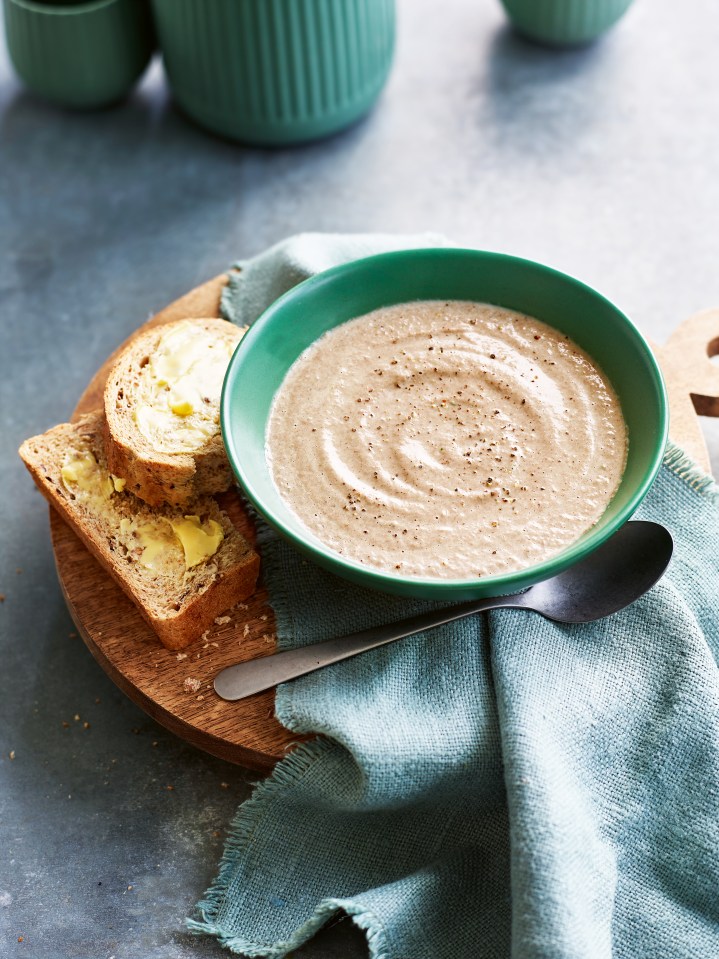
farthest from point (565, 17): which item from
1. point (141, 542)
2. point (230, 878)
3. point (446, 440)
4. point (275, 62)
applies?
point (230, 878)

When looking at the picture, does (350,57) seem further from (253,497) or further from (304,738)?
(304,738)

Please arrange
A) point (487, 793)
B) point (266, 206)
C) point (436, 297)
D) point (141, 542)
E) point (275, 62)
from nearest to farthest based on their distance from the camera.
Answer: point (487, 793) < point (141, 542) < point (436, 297) < point (275, 62) < point (266, 206)

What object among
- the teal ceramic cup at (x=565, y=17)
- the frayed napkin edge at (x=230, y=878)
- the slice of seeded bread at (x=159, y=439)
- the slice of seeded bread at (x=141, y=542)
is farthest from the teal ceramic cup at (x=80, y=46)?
the frayed napkin edge at (x=230, y=878)

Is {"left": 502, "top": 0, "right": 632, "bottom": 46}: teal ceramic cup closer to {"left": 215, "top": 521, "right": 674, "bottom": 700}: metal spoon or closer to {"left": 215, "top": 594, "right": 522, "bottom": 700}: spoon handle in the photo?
{"left": 215, "top": 521, "right": 674, "bottom": 700}: metal spoon

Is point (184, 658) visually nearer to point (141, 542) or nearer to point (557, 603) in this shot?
point (141, 542)

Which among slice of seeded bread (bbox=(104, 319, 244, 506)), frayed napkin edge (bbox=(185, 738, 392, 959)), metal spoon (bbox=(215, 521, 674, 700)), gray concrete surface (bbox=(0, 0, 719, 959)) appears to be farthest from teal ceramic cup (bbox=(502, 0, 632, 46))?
frayed napkin edge (bbox=(185, 738, 392, 959))

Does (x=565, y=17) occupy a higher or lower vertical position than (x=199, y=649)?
higher

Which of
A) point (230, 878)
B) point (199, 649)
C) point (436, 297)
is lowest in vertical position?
point (230, 878)
